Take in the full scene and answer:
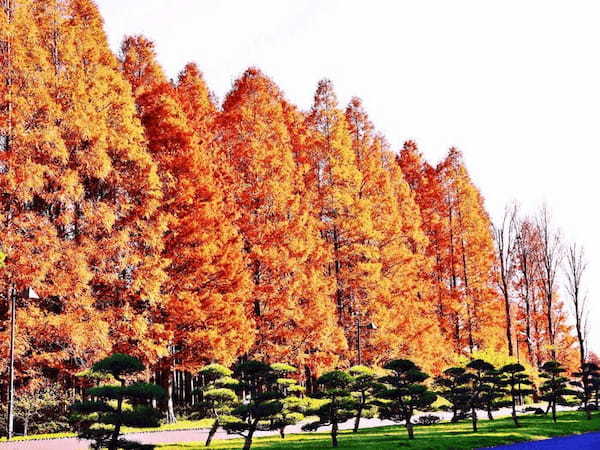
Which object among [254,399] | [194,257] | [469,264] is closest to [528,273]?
Result: [469,264]

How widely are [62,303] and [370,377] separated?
8.79 meters

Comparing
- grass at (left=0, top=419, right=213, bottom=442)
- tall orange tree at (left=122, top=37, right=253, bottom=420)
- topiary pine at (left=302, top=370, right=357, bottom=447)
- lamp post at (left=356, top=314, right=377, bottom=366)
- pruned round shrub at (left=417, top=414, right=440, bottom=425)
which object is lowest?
pruned round shrub at (left=417, top=414, right=440, bottom=425)

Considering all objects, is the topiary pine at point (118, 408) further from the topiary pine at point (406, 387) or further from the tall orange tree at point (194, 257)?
the tall orange tree at point (194, 257)

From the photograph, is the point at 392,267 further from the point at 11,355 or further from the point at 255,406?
the point at 11,355

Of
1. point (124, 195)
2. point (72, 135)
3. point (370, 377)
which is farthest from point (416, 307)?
point (72, 135)

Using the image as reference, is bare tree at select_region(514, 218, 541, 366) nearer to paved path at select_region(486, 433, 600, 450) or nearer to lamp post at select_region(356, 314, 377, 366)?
lamp post at select_region(356, 314, 377, 366)

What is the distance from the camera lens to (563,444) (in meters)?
14.4

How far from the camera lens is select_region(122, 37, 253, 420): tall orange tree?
20.2m

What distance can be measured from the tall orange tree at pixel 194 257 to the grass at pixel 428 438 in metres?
4.15

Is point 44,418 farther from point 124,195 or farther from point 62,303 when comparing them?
point 124,195

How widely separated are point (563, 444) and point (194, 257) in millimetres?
11997

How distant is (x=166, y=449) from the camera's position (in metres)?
13.8

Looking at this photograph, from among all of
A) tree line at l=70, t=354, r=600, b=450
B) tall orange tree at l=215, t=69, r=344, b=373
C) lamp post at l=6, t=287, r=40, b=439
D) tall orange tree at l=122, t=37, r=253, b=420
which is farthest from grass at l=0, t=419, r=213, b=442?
tall orange tree at l=215, t=69, r=344, b=373

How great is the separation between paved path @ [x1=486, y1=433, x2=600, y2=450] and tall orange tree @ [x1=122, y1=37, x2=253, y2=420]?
9306 millimetres
